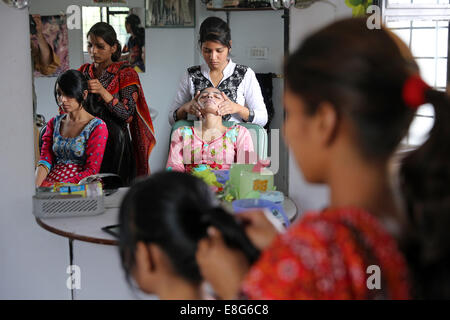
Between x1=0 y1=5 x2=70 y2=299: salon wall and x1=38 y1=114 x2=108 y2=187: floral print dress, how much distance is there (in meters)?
0.08

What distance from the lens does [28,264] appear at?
194 centimetres

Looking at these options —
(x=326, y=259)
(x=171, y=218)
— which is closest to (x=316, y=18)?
(x=171, y=218)

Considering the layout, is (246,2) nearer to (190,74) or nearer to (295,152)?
(190,74)

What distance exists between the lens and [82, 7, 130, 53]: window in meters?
1.89

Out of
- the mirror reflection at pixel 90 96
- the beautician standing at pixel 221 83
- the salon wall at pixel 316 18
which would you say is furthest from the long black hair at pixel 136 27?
the salon wall at pixel 316 18

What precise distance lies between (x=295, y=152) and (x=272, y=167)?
1.19m

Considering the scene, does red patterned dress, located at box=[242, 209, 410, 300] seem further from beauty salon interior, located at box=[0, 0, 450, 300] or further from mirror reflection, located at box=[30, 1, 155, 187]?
mirror reflection, located at box=[30, 1, 155, 187]

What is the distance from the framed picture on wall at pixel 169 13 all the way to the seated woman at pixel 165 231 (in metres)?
1.10

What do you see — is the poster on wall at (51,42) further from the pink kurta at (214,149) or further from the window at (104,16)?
the pink kurta at (214,149)

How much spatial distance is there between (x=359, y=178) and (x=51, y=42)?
4.71 feet

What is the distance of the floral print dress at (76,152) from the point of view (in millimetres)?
1929

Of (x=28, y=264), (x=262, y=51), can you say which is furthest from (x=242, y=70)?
(x=28, y=264)

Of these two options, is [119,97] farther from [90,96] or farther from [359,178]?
[359,178]
